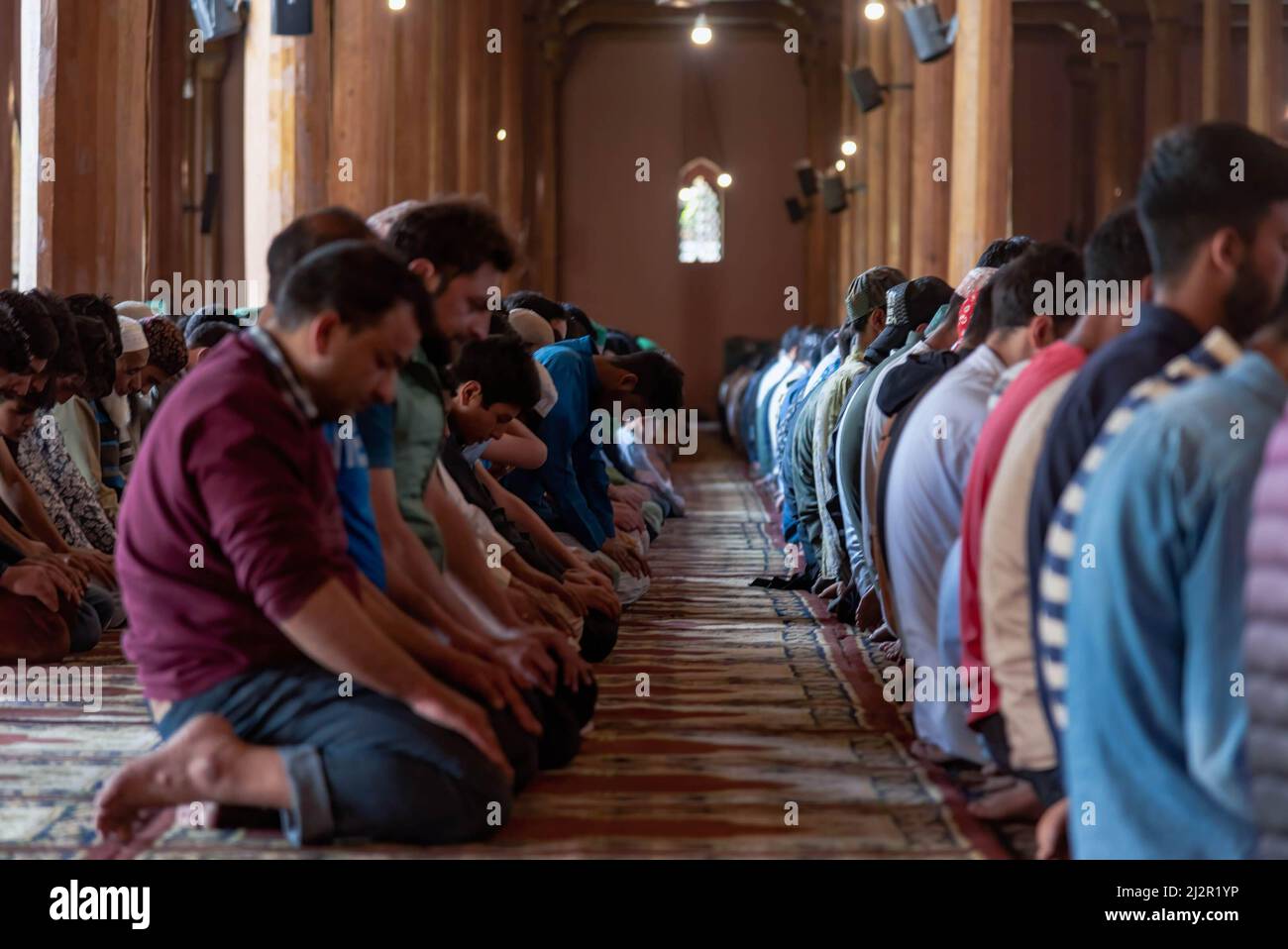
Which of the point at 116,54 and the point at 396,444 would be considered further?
the point at 116,54

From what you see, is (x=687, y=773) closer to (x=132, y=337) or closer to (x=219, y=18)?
(x=132, y=337)

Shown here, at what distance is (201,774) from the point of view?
11.6 feet

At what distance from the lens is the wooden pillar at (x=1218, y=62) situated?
18.7 m

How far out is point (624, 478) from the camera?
10969 millimetres

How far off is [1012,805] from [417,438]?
163cm

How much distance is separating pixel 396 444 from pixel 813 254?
23.4 m

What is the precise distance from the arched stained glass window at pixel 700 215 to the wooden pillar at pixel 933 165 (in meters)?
14.5

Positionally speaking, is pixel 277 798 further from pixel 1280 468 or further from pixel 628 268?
pixel 628 268

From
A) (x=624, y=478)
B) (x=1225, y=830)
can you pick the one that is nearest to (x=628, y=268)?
(x=624, y=478)
